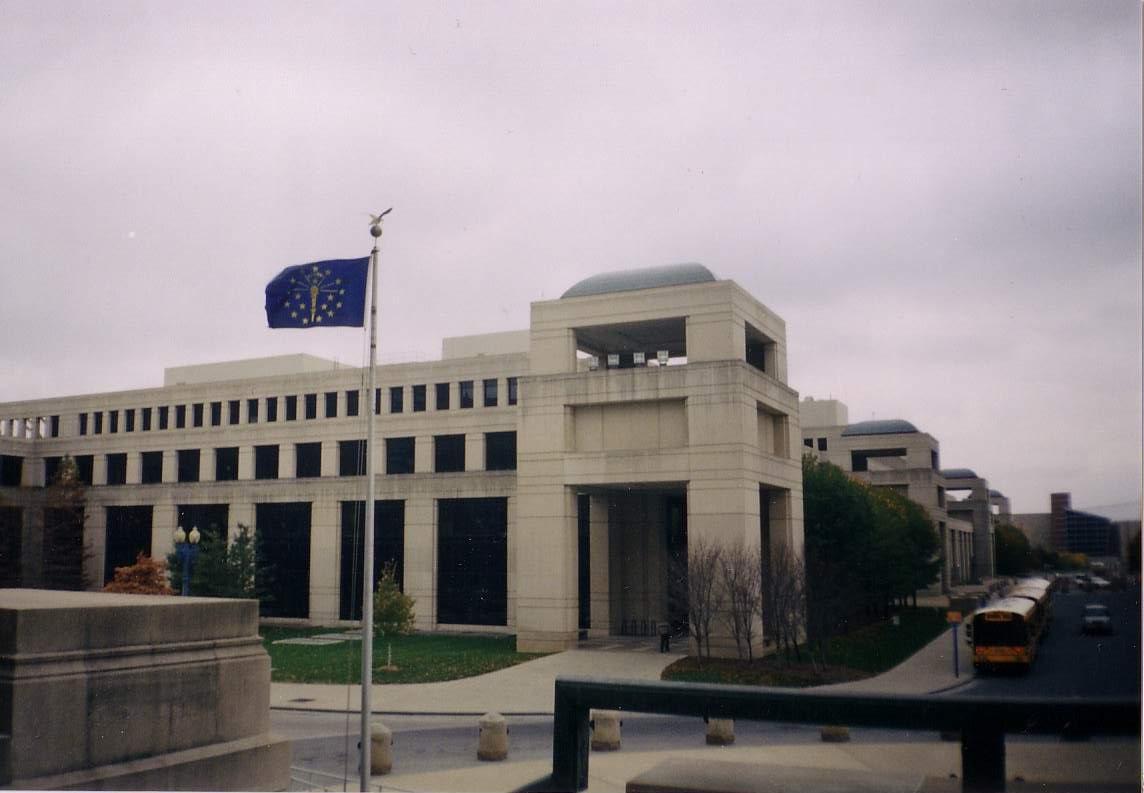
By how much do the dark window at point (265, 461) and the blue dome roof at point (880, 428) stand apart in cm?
3788

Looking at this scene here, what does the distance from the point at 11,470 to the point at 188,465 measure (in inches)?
446

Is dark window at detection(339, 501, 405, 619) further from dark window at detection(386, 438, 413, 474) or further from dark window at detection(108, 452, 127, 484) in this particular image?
dark window at detection(108, 452, 127, 484)

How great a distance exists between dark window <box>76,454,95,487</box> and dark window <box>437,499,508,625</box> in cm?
2384

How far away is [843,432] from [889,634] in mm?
27810

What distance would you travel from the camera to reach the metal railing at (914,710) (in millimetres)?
3979

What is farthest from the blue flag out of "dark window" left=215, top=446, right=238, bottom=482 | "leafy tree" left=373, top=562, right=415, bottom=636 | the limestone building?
"dark window" left=215, top=446, right=238, bottom=482

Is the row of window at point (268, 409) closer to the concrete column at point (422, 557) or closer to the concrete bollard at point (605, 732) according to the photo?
the concrete column at point (422, 557)

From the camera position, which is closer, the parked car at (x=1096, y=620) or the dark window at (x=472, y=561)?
the parked car at (x=1096, y=620)

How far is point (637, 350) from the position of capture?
133ft

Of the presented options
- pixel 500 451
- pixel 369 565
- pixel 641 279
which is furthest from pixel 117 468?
pixel 369 565

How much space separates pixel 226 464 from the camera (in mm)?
51281

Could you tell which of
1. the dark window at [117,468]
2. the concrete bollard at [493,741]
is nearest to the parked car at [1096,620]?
the concrete bollard at [493,741]

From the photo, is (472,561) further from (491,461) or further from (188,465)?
(188,465)

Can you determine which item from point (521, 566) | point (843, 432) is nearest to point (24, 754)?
point (521, 566)
